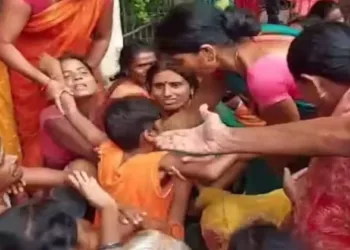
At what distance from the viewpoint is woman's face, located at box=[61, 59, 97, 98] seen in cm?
344

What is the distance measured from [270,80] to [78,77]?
888 millimetres

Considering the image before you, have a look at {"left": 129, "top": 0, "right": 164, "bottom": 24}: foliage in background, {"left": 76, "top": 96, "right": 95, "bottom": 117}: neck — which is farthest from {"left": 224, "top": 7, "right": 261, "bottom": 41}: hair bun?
{"left": 129, "top": 0, "right": 164, "bottom": 24}: foliage in background

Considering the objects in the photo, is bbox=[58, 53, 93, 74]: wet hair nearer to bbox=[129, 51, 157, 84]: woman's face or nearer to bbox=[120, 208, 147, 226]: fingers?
bbox=[129, 51, 157, 84]: woman's face

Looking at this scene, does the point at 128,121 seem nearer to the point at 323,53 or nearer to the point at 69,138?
the point at 69,138

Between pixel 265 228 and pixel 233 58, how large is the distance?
87 cm

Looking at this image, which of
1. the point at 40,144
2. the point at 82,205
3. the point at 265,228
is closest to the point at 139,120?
the point at 82,205

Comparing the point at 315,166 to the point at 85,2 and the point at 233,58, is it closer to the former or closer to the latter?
the point at 233,58

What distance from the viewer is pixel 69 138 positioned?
11.0 ft

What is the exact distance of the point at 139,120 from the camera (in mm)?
3020

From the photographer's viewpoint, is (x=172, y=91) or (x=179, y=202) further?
(x=172, y=91)

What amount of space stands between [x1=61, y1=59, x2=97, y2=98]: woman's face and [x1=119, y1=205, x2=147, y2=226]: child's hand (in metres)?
0.71

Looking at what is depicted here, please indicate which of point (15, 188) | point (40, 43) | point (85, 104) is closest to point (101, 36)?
point (40, 43)

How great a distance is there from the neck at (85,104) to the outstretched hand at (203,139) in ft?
3.81

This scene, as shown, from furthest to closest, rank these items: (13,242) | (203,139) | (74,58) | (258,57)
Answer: (74,58) < (258,57) < (203,139) < (13,242)
